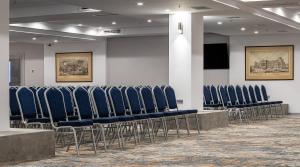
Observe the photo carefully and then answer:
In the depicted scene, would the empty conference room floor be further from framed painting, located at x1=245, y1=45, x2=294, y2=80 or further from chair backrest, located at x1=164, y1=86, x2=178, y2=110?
framed painting, located at x1=245, y1=45, x2=294, y2=80

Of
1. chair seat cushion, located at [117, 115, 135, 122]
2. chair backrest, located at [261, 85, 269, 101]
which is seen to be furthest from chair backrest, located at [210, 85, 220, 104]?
chair seat cushion, located at [117, 115, 135, 122]

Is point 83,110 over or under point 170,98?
under

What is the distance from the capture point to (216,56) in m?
22.3

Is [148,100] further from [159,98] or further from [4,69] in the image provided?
[4,69]

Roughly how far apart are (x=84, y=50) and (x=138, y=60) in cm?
272

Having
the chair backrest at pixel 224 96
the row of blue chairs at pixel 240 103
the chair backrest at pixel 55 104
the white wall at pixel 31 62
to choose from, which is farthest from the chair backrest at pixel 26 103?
the white wall at pixel 31 62

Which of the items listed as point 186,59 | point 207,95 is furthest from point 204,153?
point 207,95

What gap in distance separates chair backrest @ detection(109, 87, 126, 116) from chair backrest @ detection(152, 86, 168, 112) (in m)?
1.37

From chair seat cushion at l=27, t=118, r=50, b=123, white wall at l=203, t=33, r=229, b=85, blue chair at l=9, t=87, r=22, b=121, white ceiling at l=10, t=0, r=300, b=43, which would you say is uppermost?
white ceiling at l=10, t=0, r=300, b=43

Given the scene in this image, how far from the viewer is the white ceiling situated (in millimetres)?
13438

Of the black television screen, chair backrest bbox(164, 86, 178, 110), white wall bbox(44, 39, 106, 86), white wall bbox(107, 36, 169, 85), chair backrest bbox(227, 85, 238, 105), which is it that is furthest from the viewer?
white wall bbox(44, 39, 106, 86)

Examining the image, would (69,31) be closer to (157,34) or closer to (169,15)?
(157,34)

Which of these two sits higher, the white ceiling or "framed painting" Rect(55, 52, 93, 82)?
the white ceiling

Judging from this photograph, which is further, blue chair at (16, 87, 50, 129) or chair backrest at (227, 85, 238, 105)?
chair backrest at (227, 85, 238, 105)
